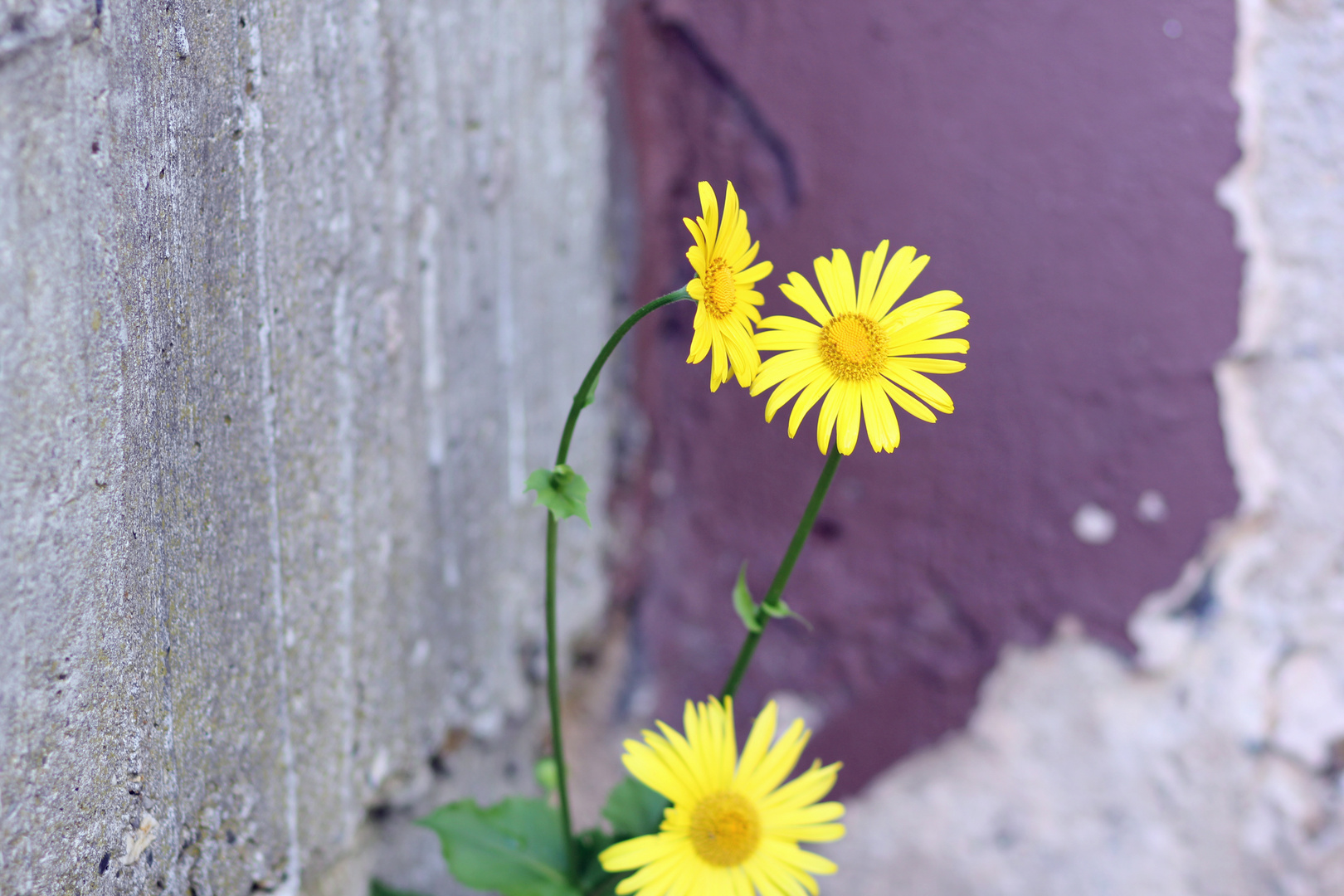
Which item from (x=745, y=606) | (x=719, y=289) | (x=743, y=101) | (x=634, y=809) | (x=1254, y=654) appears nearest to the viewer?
(x=719, y=289)

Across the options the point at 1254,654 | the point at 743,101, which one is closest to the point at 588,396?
the point at 743,101

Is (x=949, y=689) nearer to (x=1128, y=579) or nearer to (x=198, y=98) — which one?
(x=1128, y=579)

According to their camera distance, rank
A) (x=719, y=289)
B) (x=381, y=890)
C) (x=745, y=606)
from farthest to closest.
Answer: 1. (x=381, y=890)
2. (x=745, y=606)
3. (x=719, y=289)

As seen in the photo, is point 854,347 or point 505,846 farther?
point 505,846

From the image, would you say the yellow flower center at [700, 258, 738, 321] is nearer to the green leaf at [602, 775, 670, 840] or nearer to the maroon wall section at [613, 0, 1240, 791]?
the green leaf at [602, 775, 670, 840]

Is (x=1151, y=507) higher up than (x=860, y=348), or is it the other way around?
(x=1151, y=507)

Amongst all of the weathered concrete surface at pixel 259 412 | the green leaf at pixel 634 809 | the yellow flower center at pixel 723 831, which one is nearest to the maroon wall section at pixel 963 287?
the weathered concrete surface at pixel 259 412

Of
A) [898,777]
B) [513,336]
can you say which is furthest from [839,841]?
[513,336]

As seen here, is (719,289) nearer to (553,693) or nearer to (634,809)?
(553,693)
